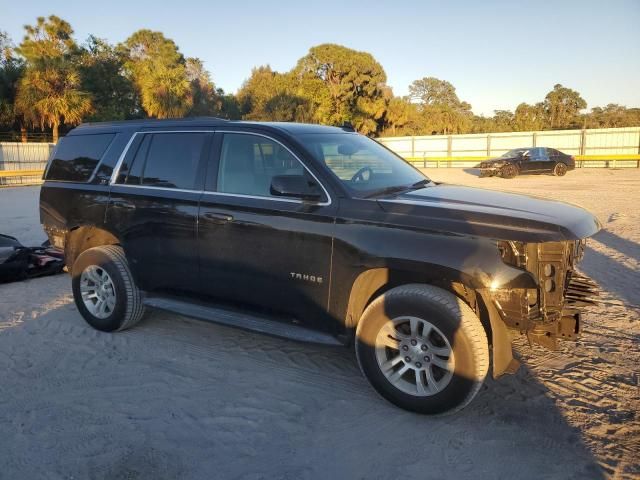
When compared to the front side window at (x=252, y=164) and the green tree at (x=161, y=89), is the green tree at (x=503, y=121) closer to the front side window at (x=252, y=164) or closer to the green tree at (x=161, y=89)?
the green tree at (x=161, y=89)

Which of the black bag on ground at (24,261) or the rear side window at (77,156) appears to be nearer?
the rear side window at (77,156)

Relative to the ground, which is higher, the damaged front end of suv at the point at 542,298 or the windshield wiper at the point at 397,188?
the windshield wiper at the point at 397,188

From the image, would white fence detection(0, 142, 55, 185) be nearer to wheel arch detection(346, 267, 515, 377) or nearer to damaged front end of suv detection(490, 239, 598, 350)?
wheel arch detection(346, 267, 515, 377)

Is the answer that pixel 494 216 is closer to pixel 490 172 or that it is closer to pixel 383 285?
pixel 383 285

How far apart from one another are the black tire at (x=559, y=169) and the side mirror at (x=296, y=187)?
79.3 feet

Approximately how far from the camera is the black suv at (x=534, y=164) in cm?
2505

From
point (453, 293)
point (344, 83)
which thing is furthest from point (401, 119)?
point (453, 293)

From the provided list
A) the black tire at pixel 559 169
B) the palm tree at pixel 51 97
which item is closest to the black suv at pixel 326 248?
the black tire at pixel 559 169

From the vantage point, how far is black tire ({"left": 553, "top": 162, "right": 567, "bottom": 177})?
81.9 ft

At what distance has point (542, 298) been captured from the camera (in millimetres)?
3287

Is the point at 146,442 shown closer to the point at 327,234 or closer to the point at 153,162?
the point at 327,234

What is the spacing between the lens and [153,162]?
483cm

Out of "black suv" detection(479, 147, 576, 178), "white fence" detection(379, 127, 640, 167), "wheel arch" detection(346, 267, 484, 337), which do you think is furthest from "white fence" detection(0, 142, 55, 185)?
"wheel arch" detection(346, 267, 484, 337)

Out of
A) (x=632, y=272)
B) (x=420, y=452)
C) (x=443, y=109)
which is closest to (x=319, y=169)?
(x=420, y=452)
